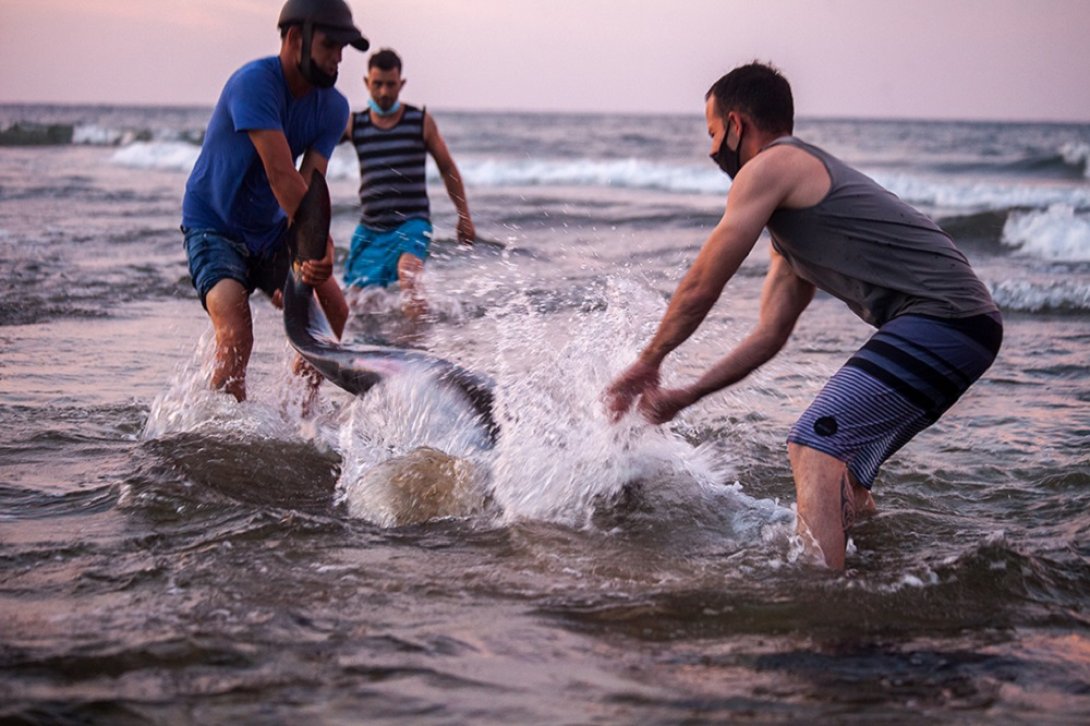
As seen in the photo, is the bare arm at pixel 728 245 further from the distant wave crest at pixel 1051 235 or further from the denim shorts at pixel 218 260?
the distant wave crest at pixel 1051 235

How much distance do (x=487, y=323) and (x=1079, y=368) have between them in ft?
13.8

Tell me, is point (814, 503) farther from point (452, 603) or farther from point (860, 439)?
point (452, 603)

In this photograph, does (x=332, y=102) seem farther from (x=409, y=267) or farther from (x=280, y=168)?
(x=409, y=267)

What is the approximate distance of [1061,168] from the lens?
98.3 ft

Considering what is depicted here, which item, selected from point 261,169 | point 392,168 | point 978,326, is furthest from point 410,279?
point 978,326

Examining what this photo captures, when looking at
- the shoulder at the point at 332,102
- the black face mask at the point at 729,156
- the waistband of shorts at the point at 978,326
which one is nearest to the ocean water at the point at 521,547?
the waistband of shorts at the point at 978,326

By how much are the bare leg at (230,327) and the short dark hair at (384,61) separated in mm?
3107

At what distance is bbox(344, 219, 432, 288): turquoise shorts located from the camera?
26.3 ft

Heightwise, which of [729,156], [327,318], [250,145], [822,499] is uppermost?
[729,156]

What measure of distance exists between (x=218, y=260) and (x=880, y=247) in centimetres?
302

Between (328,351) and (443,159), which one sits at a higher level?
(443,159)

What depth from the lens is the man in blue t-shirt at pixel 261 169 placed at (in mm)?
4898

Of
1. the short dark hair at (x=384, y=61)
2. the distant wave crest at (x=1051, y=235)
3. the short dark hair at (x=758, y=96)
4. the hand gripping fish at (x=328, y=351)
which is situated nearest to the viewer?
the short dark hair at (x=758, y=96)

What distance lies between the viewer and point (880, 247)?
3.78 meters
